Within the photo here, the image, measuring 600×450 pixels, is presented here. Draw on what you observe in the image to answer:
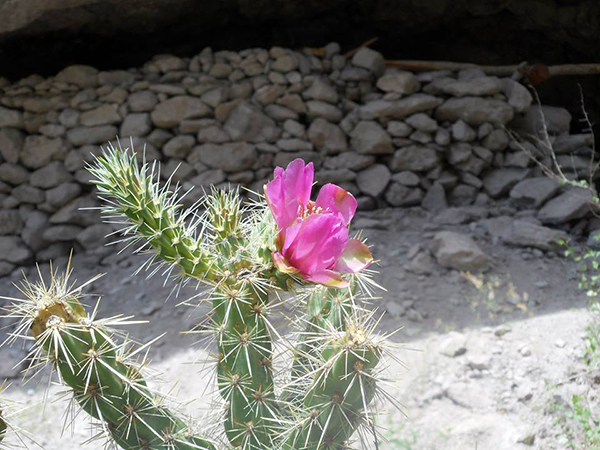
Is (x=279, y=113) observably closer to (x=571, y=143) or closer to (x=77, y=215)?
(x=77, y=215)

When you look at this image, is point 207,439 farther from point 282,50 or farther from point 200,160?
point 282,50

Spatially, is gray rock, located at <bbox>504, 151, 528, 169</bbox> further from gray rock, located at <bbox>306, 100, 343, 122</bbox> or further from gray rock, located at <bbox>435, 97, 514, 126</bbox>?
gray rock, located at <bbox>306, 100, 343, 122</bbox>

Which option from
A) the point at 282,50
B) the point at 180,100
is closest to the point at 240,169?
the point at 180,100

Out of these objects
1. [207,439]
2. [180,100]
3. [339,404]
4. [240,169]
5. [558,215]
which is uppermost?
[339,404]

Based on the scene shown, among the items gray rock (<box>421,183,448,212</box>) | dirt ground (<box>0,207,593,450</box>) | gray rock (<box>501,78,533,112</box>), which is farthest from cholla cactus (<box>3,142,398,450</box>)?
gray rock (<box>501,78,533,112</box>)

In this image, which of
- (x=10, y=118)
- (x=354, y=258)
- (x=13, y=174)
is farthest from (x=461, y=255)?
(x=10, y=118)

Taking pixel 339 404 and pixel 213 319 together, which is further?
pixel 213 319

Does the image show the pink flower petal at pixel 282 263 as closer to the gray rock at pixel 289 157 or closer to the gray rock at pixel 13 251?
the gray rock at pixel 289 157
